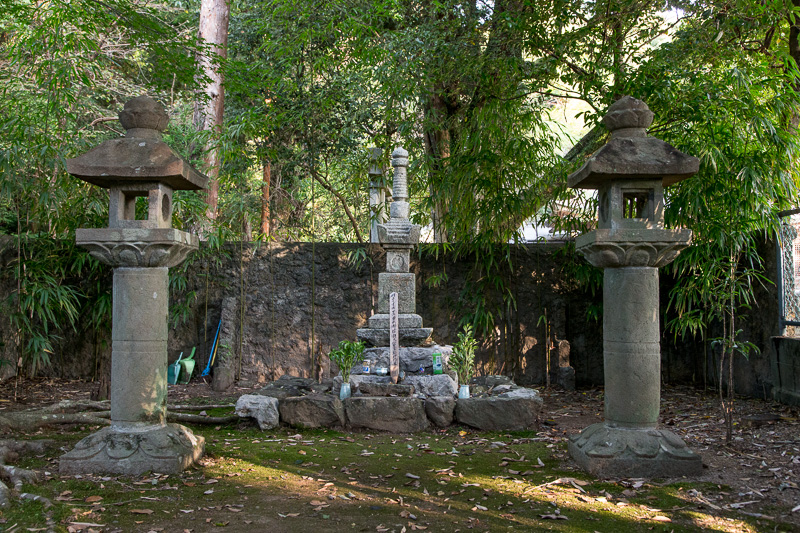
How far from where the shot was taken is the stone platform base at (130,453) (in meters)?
3.83

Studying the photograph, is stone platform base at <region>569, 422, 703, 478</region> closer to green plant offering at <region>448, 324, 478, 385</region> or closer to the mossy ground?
the mossy ground

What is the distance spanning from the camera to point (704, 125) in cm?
575

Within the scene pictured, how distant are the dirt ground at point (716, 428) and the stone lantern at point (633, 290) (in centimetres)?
35

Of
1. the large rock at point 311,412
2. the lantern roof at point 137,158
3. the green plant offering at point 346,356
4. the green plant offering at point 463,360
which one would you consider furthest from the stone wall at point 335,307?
the lantern roof at point 137,158

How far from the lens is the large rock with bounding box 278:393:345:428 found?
5.35m

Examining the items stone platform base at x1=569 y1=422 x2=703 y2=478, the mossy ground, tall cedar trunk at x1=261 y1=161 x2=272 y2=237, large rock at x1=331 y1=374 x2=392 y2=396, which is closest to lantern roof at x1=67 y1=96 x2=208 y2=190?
the mossy ground

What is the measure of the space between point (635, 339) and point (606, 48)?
3.90 m

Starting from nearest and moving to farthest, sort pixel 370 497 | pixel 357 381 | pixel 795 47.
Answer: pixel 370 497, pixel 357 381, pixel 795 47

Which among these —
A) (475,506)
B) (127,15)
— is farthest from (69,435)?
(127,15)

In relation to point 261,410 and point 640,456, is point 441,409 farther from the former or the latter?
point 640,456

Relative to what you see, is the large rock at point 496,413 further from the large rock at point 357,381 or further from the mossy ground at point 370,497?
the large rock at point 357,381

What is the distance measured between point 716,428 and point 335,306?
463 centimetres

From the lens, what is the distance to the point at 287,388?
20.0 ft

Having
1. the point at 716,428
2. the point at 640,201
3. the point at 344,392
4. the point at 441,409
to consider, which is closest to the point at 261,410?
the point at 344,392
